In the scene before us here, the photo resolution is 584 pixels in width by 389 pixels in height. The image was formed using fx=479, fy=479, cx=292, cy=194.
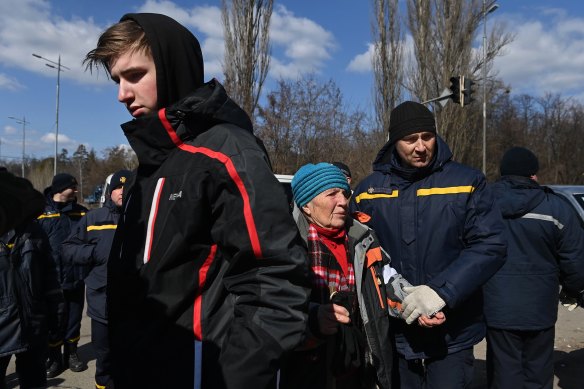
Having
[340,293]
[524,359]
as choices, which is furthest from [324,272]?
[524,359]

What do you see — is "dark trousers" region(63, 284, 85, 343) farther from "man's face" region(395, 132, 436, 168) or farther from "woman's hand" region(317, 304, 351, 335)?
"man's face" region(395, 132, 436, 168)

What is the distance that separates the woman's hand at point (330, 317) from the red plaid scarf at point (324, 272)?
0.63ft

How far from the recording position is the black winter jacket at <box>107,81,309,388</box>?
1.25 meters

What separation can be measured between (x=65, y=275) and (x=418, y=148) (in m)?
4.72

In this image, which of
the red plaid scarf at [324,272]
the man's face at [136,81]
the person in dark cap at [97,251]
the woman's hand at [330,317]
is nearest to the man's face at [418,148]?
the red plaid scarf at [324,272]

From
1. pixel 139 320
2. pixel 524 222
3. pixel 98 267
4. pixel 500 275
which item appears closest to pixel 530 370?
pixel 500 275

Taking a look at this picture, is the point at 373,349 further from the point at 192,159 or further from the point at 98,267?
the point at 98,267

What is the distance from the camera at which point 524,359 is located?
12.9ft

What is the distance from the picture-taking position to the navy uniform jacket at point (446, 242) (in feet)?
8.61

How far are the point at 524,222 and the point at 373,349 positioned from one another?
Answer: 2.15 meters

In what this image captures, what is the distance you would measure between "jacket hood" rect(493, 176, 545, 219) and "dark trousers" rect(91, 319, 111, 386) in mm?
3759

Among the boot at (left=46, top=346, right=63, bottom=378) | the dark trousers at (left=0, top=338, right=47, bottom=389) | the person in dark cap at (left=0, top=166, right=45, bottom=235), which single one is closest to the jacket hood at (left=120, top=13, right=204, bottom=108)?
the person in dark cap at (left=0, top=166, right=45, bottom=235)

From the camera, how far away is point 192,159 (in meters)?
1.40

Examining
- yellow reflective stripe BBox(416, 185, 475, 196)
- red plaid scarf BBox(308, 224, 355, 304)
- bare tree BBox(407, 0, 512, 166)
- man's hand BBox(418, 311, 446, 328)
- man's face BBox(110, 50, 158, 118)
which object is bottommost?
man's hand BBox(418, 311, 446, 328)
